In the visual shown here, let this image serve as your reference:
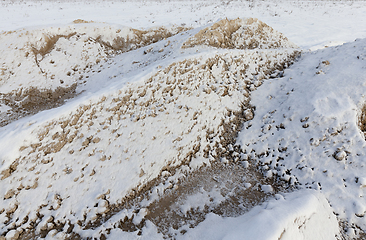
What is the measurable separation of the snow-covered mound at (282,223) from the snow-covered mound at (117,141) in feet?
5.03

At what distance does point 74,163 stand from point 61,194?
26.9 inches

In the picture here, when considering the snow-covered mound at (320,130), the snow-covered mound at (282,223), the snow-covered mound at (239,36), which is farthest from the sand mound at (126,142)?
the snow-covered mound at (282,223)

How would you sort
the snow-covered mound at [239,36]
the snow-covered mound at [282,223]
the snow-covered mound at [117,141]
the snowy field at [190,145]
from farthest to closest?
1. the snow-covered mound at [239,36]
2. the snow-covered mound at [117,141]
3. the snowy field at [190,145]
4. the snow-covered mound at [282,223]

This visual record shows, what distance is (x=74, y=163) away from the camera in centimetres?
434

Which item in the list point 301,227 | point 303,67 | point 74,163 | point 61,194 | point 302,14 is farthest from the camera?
point 302,14

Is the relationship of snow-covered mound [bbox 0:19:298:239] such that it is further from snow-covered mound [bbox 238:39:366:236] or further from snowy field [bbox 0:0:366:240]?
snow-covered mound [bbox 238:39:366:236]

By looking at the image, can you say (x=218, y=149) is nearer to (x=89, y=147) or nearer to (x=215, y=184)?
(x=215, y=184)

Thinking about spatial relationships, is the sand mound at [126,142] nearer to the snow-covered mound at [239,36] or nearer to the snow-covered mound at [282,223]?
the snow-covered mound at [239,36]

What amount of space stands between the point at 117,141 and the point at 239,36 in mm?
6875

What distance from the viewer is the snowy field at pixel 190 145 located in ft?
12.2

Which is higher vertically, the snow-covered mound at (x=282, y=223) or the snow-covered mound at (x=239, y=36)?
the snow-covered mound at (x=239, y=36)

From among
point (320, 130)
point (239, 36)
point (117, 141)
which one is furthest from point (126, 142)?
point (239, 36)

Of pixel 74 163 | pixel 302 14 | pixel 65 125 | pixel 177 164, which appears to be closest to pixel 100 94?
pixel 65 125

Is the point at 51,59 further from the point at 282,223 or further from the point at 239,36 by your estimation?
the point at 282,223
